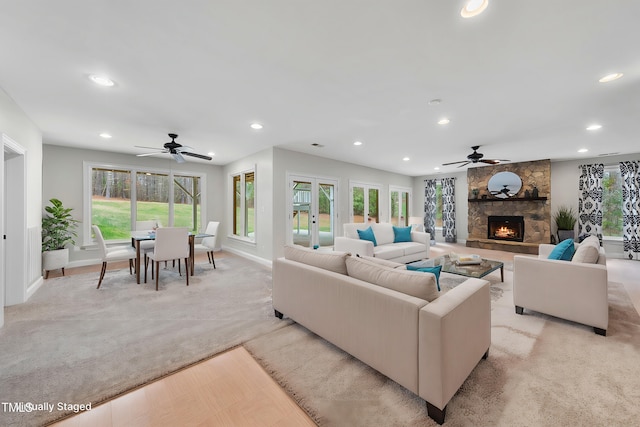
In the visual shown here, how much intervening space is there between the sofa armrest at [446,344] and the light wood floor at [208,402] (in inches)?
28.6

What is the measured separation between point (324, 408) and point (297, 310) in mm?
989

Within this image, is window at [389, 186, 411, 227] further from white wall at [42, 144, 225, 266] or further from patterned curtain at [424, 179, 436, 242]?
white wall at [42, 144, 225, 266]

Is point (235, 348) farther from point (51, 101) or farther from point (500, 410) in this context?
point (51, 101)

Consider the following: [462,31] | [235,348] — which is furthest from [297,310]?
[462,31]

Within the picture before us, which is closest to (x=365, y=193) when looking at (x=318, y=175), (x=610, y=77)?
(x=318, y=175)

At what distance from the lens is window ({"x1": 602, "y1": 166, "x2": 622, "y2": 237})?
20.4 feet

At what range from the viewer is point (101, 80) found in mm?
2535

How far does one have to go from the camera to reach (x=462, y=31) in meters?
1.83

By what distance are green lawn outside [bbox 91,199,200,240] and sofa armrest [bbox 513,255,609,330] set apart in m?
6.72

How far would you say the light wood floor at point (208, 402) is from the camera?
1470 millimetres

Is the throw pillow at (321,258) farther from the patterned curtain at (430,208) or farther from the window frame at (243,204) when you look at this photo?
the patterned curtain at (430,208)

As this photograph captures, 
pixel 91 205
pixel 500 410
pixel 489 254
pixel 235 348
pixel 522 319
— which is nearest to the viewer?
pixel 500 410

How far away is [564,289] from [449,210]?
6.45 metres

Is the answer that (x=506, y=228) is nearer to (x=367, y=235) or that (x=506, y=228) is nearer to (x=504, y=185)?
(x=504, y=185)
